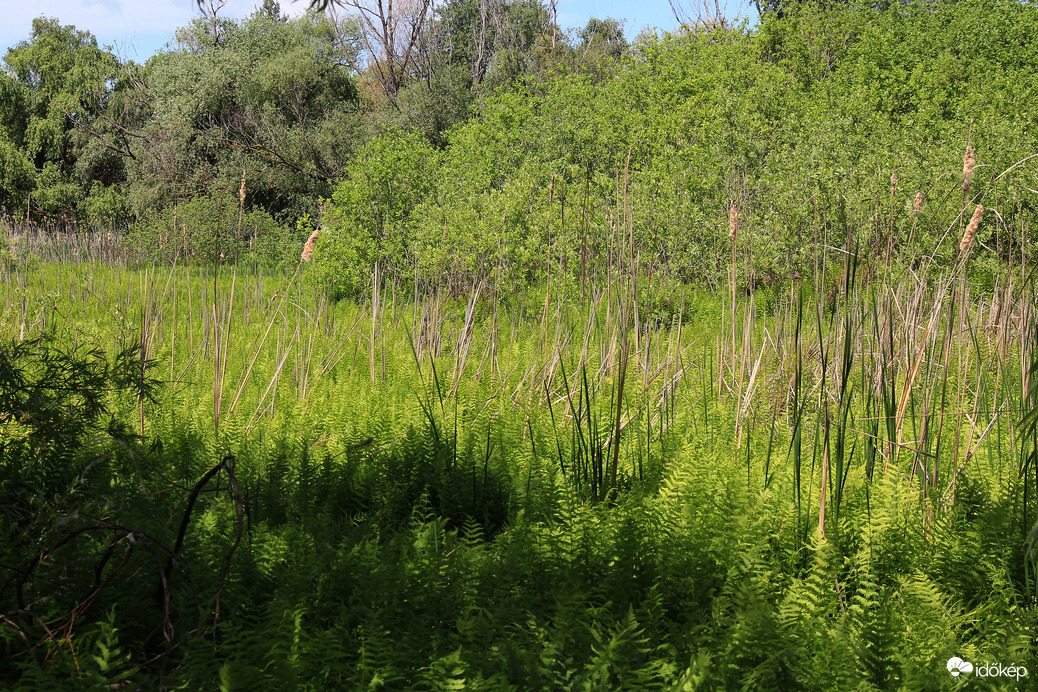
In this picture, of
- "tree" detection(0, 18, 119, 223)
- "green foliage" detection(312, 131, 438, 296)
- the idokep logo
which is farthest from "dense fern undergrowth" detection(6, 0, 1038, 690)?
"tree" detection(0, 18, 119, 223)

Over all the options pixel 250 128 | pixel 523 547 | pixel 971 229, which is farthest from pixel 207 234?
pixel 971 229

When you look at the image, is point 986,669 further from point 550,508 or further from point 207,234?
point 207,234

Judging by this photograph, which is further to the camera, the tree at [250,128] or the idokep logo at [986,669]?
the tree at [250,128]

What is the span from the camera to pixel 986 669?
1.72 meters

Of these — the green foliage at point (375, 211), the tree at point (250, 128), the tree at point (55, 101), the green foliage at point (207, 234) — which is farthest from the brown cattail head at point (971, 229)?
the tree at point (55, 101)

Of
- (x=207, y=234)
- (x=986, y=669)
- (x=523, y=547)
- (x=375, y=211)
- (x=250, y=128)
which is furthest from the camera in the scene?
(x=250, y=128)

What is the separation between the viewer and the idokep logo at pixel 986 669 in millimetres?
1689

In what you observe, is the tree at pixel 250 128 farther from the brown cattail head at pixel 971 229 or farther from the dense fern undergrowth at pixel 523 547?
the brown cattail head at pixel 971 229

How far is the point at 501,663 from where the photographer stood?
1727mm

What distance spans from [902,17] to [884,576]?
16952 millimetres

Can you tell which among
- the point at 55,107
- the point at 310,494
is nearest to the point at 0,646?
the point at 310,494

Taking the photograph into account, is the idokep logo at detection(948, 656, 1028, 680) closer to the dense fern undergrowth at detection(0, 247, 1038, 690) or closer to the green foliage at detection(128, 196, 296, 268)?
the dense fern undergrowth at detection(0, 247, 1038, 690)

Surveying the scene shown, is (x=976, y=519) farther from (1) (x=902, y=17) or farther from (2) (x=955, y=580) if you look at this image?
(1) (x=902, y=17)

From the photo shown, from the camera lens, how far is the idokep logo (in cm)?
169
